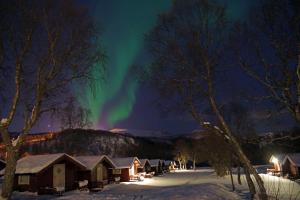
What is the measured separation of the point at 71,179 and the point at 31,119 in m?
24.5

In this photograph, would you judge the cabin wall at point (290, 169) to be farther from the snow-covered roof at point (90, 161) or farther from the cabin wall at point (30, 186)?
the cabin wall at point (30, 186)

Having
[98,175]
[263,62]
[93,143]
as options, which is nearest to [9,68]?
[263,62]

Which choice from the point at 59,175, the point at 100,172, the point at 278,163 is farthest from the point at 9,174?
the point at 278,163

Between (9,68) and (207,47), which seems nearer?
(9,68)

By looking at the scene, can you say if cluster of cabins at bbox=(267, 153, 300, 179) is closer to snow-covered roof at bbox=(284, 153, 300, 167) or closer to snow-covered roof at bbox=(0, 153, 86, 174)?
snow-covered roof at bbox=(284, 153, 300, 167)

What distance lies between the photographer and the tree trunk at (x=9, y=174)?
42.8ft

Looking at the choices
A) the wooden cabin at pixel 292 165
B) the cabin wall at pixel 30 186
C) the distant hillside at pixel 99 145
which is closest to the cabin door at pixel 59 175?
the cabin wall at pixel 30 186

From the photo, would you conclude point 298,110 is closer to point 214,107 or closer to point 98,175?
point 214,107

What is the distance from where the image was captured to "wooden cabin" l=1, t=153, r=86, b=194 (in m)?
31.9

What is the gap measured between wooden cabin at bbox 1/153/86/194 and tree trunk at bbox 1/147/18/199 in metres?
18.5

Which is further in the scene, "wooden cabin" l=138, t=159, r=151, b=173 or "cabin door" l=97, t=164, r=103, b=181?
"wooden cabin" l=138, t=159, r=151, b=173

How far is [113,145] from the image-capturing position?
162m

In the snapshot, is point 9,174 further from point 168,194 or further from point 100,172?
point 100,172

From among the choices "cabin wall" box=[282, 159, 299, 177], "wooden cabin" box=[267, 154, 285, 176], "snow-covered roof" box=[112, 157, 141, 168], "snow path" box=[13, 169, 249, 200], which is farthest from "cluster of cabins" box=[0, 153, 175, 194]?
"wooden cabin" box=[267, 154, 285, 176]
